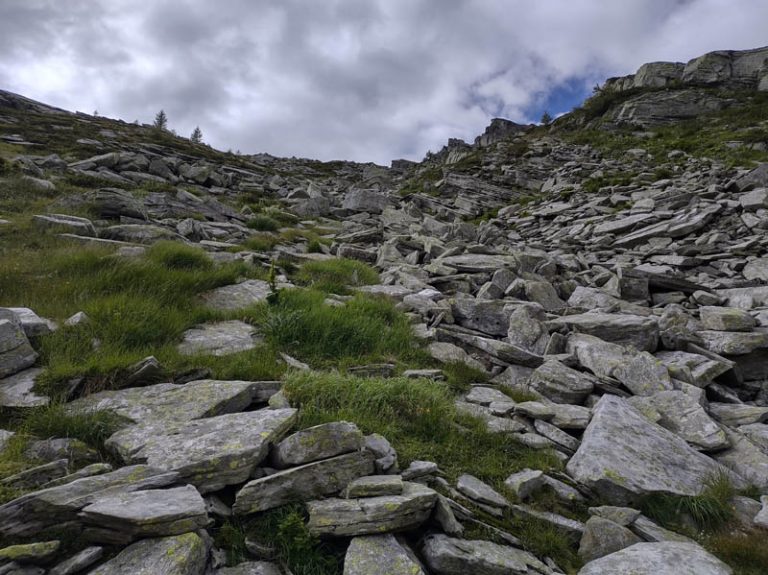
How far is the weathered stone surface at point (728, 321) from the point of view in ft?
29.6

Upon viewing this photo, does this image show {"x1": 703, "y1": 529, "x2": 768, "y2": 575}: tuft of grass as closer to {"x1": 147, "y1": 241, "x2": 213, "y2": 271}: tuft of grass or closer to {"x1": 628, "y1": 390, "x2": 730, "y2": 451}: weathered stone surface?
{"x1": 628, "y1": 390, "x2": 730, "y2": 451}: weathered stone surface

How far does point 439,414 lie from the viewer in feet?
17.3

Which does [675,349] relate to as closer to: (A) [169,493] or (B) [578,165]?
(A) [169,493]

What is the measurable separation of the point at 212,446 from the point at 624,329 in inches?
316

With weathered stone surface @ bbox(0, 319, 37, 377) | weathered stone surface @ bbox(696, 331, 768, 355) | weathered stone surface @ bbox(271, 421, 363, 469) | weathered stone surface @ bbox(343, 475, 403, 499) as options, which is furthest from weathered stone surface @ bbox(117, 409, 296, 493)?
weathered stone surface @ bbox(696, 331, 768, 355)

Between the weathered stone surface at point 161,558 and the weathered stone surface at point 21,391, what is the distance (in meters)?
2.50

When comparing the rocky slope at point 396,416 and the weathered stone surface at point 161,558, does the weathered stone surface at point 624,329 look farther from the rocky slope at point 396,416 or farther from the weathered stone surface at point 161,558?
the weathered stone surface at point 161,558

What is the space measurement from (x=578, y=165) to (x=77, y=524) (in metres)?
47.6

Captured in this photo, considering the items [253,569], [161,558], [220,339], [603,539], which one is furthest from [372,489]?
[220,339]

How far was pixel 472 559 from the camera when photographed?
3.10 m

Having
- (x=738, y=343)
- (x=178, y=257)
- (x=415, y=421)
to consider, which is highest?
(x=178, y=257)

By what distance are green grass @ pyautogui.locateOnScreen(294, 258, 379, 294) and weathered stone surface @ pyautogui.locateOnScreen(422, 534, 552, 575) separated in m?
7.78

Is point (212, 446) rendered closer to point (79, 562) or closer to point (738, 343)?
point (79, 562)

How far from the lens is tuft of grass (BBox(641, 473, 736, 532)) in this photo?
4.04 metres
